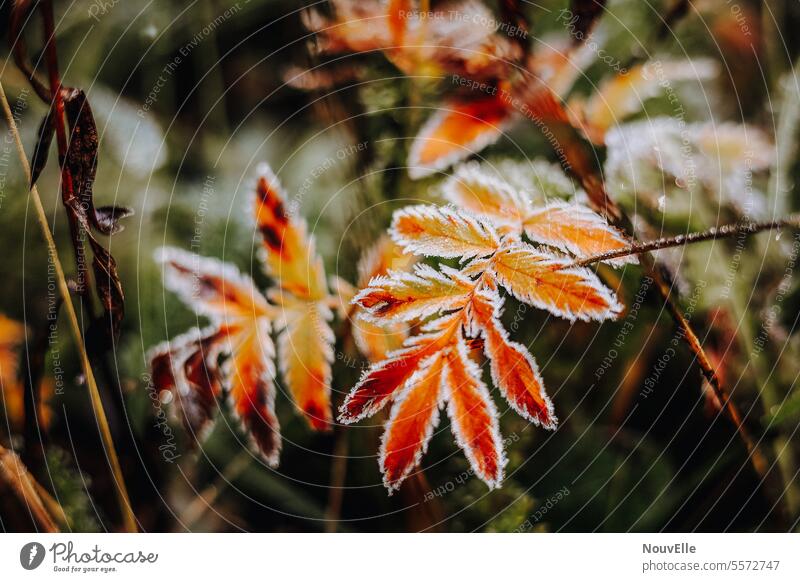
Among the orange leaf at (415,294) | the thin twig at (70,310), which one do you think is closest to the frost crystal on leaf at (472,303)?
the orange leaf at (415,294)

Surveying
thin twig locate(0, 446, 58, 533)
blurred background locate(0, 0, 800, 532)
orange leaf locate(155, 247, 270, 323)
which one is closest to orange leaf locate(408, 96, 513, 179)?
blurred background locate(0, 0, 800, 532)

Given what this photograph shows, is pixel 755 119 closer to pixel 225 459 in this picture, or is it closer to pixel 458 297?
pixel 458 297

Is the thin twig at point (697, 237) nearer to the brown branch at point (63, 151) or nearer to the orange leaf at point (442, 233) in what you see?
the orange leaf at point (442, 233)

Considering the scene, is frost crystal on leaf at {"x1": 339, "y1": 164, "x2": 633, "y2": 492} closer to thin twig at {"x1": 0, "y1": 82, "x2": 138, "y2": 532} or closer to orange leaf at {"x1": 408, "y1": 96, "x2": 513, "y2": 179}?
orange leaf at {"x1": 408, "y1": 96, "x2": 513, "y2": 179}

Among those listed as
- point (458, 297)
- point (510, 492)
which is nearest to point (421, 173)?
point (458, 297)

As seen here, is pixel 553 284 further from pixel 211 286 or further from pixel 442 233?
pixel 211 286

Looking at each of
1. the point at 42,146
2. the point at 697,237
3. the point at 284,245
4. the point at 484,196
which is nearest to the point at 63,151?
the point at 42,146
